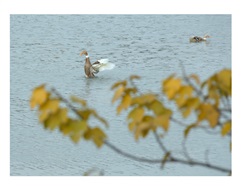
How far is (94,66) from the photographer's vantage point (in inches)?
252

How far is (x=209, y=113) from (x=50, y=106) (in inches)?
14.5

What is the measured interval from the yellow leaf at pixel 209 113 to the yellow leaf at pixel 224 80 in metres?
0.05

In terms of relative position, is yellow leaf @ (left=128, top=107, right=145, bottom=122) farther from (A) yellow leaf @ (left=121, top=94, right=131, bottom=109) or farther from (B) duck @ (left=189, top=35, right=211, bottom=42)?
(B) duck @ (left=189, top=35, right=211, bottom=42)

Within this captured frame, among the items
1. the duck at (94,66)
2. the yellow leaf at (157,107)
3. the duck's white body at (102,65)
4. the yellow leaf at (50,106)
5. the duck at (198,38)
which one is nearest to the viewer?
the yellow leaf at (50,106)

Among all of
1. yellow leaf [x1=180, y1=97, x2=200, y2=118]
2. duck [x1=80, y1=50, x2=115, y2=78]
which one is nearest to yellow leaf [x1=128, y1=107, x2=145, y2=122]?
yellow leaf [x1=180, y1=97, x2=200, y2=118]

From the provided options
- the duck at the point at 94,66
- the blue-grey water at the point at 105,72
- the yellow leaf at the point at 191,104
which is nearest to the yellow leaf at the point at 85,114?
the yellow leaf at the point at 191,104

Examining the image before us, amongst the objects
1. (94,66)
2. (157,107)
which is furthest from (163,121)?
(94,66)

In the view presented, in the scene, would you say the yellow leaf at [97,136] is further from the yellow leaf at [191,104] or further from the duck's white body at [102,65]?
the duck's white body at [102,65]

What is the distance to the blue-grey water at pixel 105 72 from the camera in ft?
14.1

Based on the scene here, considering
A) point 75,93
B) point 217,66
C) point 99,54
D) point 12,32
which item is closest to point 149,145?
point 75,93

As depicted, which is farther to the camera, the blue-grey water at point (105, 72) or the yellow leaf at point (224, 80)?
the blue-grey water at point (105, 72)

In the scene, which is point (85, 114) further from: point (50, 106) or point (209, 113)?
point (209, 113)

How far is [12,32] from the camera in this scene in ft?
24.2

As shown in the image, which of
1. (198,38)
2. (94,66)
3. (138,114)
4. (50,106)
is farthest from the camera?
(198,38)
